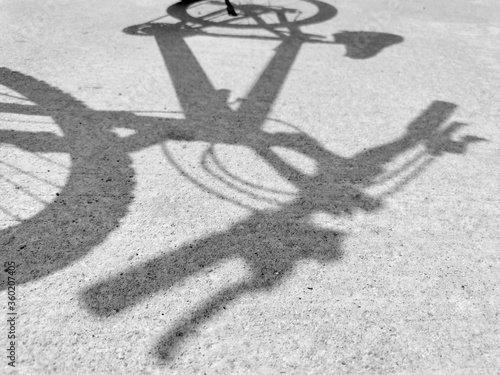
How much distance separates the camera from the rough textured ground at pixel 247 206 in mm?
2459

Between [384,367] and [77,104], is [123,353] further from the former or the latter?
[77,104]

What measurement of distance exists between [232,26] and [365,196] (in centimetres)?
392

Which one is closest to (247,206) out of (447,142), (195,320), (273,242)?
(273,242)

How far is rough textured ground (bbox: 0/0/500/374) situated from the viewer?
2.46 meters

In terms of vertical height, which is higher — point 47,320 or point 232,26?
point 47,320

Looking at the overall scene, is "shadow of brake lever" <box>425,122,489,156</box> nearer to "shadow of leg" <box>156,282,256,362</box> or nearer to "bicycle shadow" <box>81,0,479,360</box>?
"bicycle shadow" <box>81,0,479,360</box>

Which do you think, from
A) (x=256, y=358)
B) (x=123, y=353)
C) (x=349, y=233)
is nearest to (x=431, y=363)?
(x=256, y=358)

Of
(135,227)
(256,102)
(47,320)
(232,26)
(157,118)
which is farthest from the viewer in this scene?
(232,26)

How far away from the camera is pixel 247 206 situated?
3371 millimetres

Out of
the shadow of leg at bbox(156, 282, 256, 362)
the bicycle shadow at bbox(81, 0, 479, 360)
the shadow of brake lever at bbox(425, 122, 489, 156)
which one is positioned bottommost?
the shadow of brake lever at bbox(425, 122, 489, 156)

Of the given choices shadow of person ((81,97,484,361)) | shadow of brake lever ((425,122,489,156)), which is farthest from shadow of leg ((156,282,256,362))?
shadow of brake lever ((425,122,489,156))

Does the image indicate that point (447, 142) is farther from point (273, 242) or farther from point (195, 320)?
point (195, 320)

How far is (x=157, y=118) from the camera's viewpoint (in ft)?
14.4

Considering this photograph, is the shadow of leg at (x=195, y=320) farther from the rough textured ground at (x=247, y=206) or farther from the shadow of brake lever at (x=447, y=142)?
the shadow of brake lever at (x=447, y=142)
